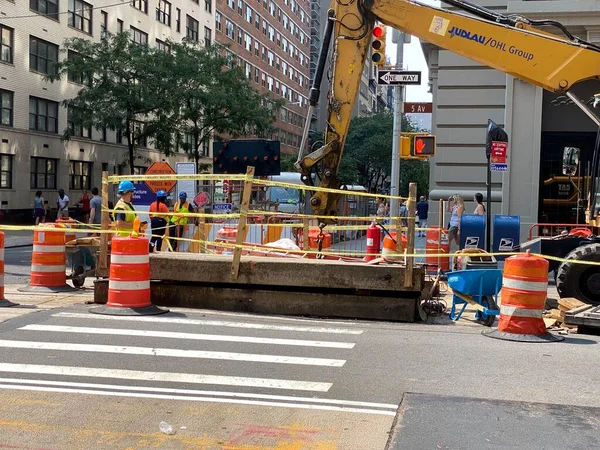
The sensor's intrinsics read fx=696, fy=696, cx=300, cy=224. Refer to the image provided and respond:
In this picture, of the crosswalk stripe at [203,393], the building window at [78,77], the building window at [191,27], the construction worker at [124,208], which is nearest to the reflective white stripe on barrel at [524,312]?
the crosswalk stripe at [203,393]

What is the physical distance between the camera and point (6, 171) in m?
35.5

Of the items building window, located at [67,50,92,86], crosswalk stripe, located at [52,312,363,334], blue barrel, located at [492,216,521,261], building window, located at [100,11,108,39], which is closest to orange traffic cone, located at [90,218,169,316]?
crosswalk stripe, located at [52,312,363,334]

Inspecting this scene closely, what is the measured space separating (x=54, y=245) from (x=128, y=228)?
3.97 ft

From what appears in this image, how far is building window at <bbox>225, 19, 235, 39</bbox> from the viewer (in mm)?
64875

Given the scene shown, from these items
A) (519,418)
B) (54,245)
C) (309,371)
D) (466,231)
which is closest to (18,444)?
(309,371)

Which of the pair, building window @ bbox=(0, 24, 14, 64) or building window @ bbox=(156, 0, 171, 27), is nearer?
building window @ bbox=(0, 24, 14, 64)

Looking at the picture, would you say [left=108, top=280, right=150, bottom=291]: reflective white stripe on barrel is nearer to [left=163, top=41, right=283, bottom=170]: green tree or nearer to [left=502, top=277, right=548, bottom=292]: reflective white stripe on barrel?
[left=502, top=277, right=548, bottom=292]: reflective white stripe on barrel

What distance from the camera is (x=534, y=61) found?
12430mm

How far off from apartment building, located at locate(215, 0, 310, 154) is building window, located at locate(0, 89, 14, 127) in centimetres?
2862

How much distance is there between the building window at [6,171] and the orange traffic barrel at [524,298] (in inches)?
1261

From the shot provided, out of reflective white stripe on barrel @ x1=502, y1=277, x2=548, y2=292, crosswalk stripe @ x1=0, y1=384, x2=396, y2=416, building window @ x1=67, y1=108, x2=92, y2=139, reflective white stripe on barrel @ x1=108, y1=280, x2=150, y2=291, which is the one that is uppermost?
building window @ x1=67, y1=108, x2=92, y2=139

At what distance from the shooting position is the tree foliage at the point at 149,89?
125 ft

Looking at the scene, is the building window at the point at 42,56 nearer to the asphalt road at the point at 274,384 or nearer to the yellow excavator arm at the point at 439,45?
the yellow excavator arm at the point at 439,45

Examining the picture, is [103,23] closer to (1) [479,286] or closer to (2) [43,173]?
(2) [43,173]
